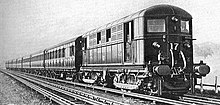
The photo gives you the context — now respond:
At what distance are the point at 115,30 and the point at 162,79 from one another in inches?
134

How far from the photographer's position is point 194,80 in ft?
32.5

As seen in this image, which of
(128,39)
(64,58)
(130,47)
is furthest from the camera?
(64,58)

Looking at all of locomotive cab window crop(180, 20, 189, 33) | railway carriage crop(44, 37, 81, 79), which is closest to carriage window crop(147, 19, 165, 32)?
locomotive cab window crop(180, 20, 189, 33)

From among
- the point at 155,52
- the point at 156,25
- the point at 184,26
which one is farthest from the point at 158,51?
the point at 184,26

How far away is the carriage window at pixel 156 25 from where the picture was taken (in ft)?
32.5

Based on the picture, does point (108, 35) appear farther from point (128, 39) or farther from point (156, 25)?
point (156, 25)

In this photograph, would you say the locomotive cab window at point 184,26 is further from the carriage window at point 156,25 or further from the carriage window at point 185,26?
the carriage window at point 156,25

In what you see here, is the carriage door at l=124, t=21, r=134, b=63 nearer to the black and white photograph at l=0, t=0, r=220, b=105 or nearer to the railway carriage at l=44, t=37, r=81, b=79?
the black and white photograph at l=0, t=0, r=220, b=105

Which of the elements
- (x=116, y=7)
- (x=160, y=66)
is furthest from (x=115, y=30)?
(x=160, y=66)

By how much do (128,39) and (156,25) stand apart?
4.63 feet

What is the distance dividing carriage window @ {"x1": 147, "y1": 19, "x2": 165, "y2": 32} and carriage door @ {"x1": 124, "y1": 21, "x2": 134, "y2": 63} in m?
0.83

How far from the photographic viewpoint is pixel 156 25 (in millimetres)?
9922

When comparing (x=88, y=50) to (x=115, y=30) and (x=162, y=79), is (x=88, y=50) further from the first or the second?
(x=162, y=79)

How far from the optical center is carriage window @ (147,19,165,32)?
991 cm
